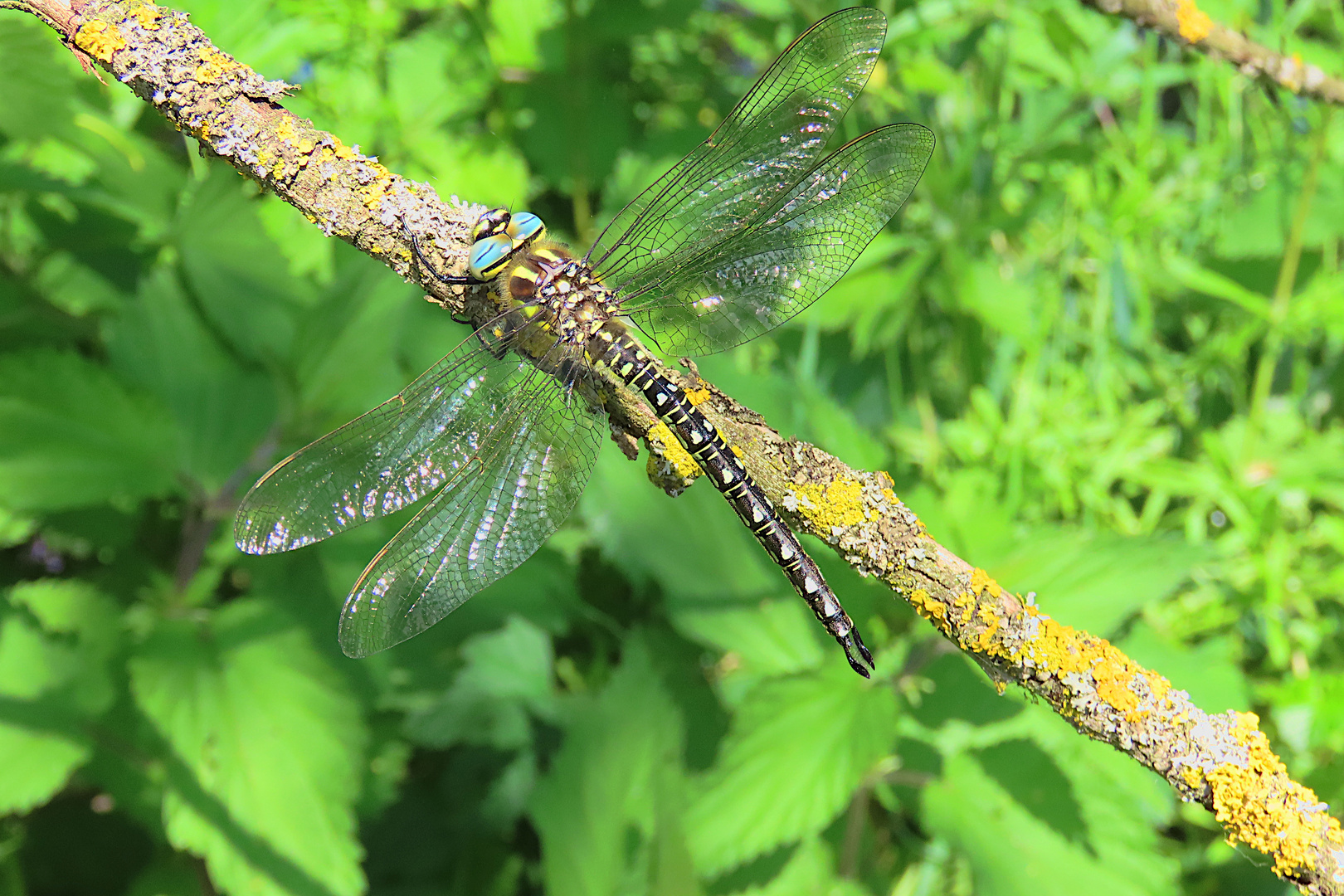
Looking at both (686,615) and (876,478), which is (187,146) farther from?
(876,478)

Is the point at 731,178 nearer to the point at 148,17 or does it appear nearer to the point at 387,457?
the point at 387,457

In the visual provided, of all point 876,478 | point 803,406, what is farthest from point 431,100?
point 876,478

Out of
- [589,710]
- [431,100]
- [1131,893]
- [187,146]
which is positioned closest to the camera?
[1131,893]

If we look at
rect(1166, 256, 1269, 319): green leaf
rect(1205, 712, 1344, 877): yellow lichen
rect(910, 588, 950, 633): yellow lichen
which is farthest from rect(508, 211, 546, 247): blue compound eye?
rect(1166, 256, 1269, 319): green leaf

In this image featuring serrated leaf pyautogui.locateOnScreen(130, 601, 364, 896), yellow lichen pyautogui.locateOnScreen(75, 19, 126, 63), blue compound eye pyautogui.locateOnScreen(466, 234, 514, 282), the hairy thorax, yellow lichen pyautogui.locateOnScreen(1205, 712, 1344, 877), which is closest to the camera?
yellow lichen pyautogui.locateOnScreen(1205, 712, 1344, 877)

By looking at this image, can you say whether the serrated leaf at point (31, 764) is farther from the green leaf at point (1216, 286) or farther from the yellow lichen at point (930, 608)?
the green leaf at point (1216, 286)

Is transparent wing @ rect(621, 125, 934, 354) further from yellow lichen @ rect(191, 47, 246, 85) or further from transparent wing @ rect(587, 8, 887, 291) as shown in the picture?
yellow lichen @ rect(191, 47, 246, 85)

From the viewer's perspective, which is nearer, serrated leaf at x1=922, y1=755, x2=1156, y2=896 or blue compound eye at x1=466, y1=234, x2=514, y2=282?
blue compound eye at x1=466, y1=234, x2=514, y2=282

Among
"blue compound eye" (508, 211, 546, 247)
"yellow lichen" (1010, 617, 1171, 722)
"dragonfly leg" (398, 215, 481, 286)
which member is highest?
"dragonfly leg" (398, 215, 481, 286)

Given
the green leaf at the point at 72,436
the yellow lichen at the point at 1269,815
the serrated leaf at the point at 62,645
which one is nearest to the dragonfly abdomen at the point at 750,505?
the yellow lichen at the point at 1269,815
